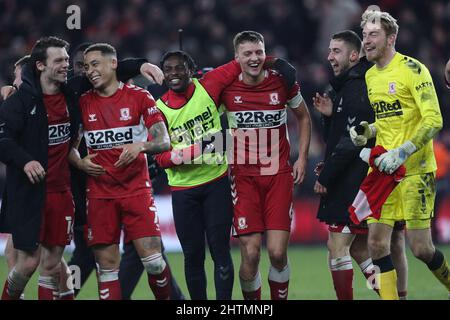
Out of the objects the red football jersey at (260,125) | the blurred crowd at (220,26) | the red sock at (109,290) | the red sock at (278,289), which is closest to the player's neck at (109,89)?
the red football jersey at (260,125)

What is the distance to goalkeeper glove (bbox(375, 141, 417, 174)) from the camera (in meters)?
7.14

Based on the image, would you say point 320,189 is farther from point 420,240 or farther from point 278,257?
point 420,240

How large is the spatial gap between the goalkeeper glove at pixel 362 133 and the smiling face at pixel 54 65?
2.30m

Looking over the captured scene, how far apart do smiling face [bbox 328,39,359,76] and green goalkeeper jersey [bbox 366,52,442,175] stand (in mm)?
577

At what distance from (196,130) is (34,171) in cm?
154

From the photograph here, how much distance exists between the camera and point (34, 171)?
24.0 ft

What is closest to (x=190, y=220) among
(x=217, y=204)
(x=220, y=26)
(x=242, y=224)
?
(x=217, y=204)

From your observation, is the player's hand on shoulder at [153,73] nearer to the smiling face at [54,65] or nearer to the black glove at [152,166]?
the smiling face at [54,65]

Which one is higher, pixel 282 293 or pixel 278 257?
pixel 278 257

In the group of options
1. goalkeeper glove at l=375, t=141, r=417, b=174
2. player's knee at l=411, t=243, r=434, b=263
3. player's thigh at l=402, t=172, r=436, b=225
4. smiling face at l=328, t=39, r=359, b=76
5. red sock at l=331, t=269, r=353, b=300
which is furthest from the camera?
smiling face at l=328, t=39, r=359, b=76

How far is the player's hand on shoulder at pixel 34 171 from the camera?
24.0ft

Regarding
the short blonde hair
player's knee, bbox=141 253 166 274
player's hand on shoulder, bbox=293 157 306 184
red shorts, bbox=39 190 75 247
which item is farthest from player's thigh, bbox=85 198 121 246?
the short blonde hair

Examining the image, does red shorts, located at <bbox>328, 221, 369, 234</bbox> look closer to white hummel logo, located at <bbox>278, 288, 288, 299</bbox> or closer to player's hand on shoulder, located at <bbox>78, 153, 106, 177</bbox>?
white hummel logo, located at <bbox>278, 288, 288, 299</bbox>

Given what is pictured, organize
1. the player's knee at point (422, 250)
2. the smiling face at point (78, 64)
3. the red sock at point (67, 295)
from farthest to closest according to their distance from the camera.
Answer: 1. the smiling face at point (78, 64)
2. the red sock at point (67, 295)
3. the player's knee at point (422, 250)
